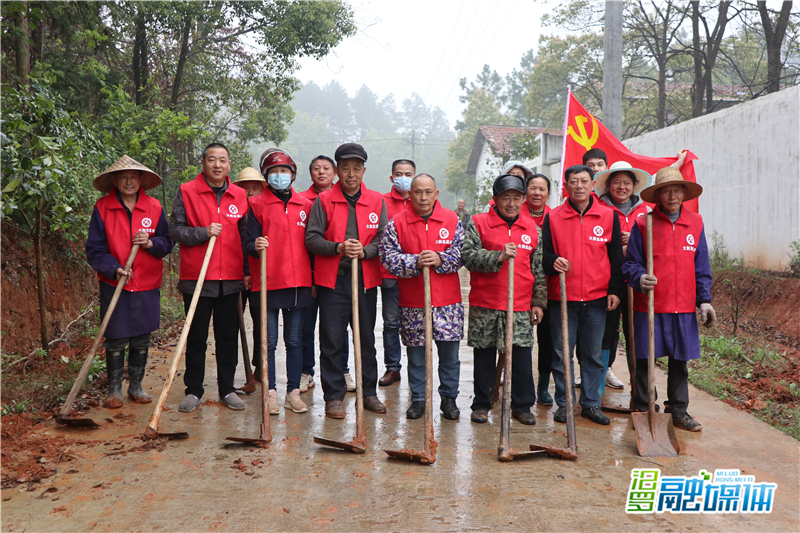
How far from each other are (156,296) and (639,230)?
3.81m

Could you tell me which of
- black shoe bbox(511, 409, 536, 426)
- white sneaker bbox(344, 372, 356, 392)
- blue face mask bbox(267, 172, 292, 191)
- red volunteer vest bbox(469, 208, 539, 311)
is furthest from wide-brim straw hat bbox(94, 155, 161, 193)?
black shoe bbox(511, 409, 536, 426)

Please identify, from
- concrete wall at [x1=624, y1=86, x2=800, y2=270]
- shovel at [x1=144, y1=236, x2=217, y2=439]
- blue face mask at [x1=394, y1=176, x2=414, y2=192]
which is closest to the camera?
shovel at [x1=144, y1=236, x2=217, y2=439]

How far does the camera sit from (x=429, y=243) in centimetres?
442

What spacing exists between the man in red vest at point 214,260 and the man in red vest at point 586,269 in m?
2.44

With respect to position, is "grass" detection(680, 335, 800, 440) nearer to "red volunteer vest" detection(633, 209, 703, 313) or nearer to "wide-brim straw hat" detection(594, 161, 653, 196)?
"red volunteer vest" detection(633, 209, 703, 313)

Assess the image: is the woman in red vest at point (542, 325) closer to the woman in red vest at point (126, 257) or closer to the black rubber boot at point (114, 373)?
the woman in red vest at point (126, 257)

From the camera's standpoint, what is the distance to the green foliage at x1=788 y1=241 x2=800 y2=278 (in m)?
7.71

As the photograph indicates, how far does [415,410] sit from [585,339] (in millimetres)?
1402

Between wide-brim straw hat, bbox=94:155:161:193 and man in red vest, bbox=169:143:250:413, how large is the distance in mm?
323

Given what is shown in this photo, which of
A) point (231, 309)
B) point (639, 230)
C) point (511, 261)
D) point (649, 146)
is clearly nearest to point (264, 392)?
point (231, 309)

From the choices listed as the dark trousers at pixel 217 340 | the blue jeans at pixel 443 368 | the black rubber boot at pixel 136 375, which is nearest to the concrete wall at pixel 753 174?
the blue jeans at pixel 443 368

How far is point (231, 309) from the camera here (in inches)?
190

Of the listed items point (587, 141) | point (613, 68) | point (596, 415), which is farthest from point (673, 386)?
point (613, 68)

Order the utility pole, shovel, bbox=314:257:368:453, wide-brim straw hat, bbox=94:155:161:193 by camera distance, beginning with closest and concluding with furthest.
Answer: shovel, bbox=314:257:368:453, wide-brim straw hat, bbox=94:155:161:193, the utility pole
